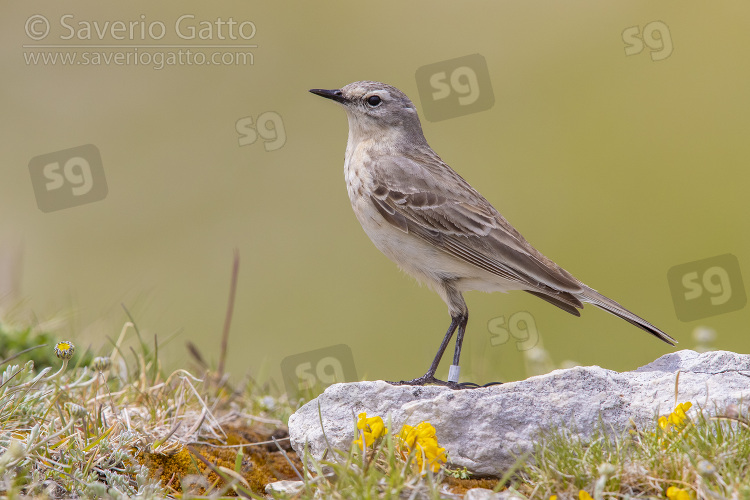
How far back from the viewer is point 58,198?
10.6m

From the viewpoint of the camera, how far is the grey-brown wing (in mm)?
6578

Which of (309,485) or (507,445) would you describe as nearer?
(309,485)

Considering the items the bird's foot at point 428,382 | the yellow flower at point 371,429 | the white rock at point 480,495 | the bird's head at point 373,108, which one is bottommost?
the white rock at point 480,495

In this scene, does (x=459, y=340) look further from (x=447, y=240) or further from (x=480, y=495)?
(x=480, y=495)

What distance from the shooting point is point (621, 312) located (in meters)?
6.16

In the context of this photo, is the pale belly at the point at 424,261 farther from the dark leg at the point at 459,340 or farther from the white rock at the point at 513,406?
the white rock at the point at 513,406

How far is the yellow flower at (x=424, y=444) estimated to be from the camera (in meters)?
4.32

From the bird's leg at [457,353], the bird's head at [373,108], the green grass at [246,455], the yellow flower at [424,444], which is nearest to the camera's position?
the green grass at [246,455]

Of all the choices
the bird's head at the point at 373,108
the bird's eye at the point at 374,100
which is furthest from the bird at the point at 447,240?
the bird's eye at the point at 374,100

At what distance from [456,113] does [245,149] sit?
29.4ft

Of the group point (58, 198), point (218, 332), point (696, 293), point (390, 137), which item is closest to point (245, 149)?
point (218, 332)

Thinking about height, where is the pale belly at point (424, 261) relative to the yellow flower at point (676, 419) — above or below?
above

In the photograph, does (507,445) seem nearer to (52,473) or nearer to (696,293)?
(52,473)

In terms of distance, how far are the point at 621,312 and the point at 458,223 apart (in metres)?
1.56
